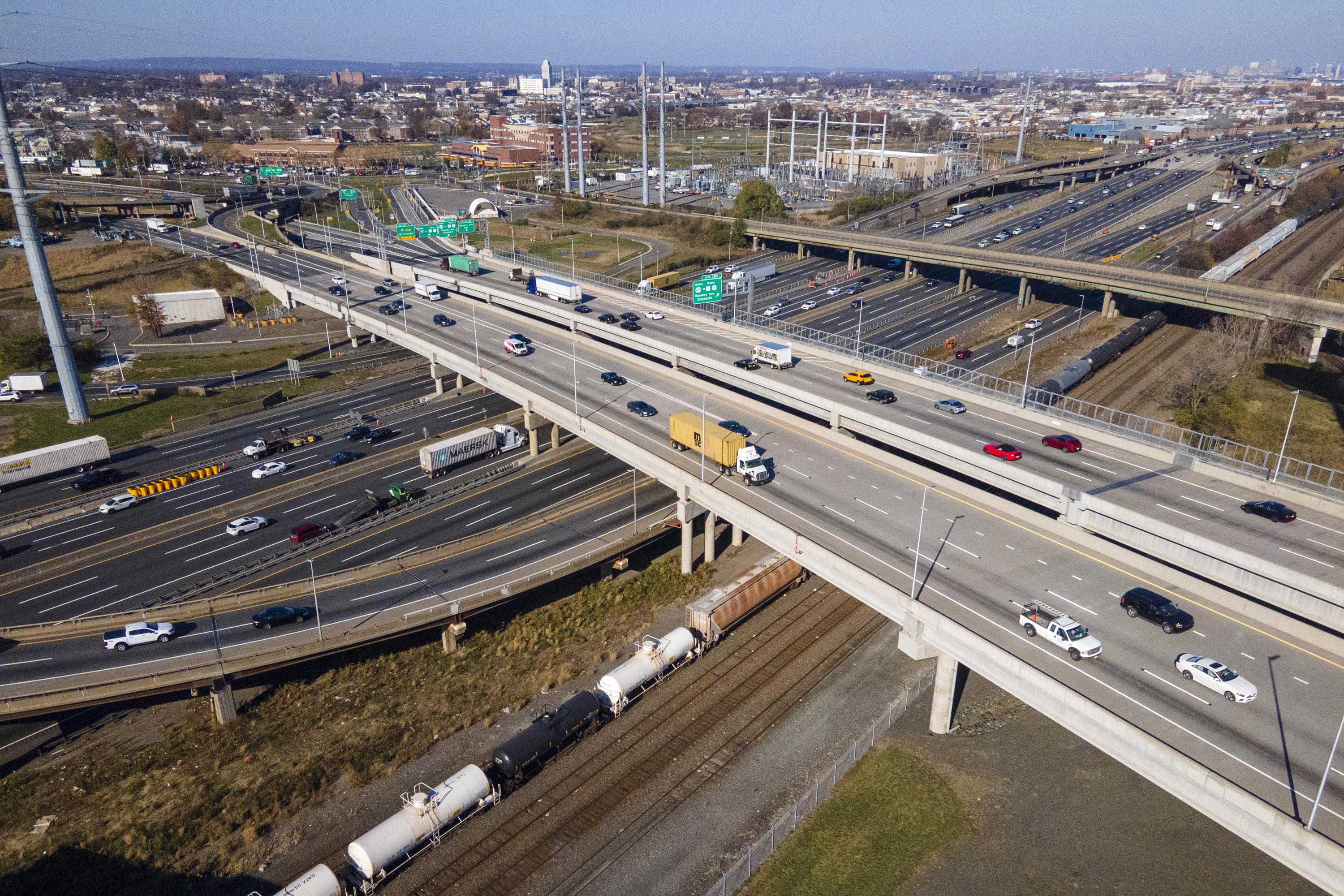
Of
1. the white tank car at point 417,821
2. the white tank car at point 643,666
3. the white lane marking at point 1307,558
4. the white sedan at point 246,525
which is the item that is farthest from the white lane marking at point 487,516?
the white lane marking at point 1307,558

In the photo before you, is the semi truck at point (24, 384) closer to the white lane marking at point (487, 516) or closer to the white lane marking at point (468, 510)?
the white lane marking at point (468, 510)

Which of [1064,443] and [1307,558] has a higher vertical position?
[1064,443]

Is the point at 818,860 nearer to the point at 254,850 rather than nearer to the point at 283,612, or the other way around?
Result: the point at 254,850

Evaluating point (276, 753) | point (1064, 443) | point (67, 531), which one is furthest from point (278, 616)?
point (1064, 443)

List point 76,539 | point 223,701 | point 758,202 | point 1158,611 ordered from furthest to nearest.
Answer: point 758,202
point 76,539
point 223,701
point 1158,611

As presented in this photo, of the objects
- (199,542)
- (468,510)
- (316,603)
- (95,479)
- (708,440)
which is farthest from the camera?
(95,479)

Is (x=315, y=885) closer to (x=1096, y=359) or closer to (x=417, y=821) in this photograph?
(x=417, y=821)

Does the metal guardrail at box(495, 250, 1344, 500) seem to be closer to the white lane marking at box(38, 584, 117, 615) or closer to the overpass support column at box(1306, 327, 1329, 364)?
the overpass support column at box(1306, 327, 1329, 364)
